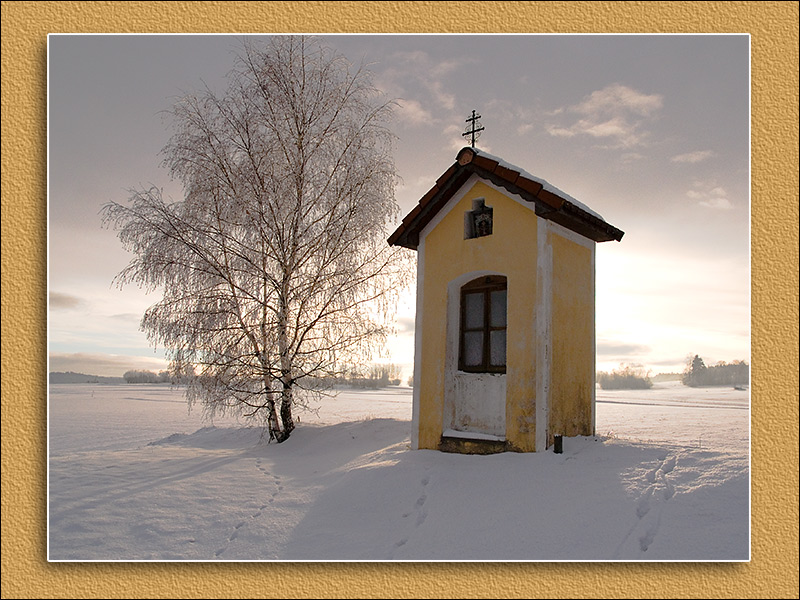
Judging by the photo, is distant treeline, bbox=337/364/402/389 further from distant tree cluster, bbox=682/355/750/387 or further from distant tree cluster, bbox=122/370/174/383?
distant tree cluster, bbox=682/355/750/387

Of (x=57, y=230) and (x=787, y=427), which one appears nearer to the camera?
(x=787, y=427)

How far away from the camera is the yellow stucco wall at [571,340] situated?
5.67 meters

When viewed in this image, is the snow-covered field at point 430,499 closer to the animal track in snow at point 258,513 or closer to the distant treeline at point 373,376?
the animal track in snow at point 258,513

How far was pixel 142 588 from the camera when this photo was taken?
366 cm

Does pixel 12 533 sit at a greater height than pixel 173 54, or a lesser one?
lesser

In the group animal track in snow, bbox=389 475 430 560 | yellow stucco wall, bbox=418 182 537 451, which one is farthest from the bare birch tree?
animal track in snow, bbox=389 475 430 560

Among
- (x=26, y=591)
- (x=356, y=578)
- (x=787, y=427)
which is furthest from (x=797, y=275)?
(x=26, y=591)

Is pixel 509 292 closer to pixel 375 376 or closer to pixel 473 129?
pixel 473 129

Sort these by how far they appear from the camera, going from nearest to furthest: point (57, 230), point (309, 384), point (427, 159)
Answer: point (57, 230) < point (427, 159) < point (309, 384)

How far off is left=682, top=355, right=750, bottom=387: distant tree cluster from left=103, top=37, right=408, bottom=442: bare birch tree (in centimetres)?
520

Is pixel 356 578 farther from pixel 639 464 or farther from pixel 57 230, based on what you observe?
→ pixel 57 230

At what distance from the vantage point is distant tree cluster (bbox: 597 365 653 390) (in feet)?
16.7

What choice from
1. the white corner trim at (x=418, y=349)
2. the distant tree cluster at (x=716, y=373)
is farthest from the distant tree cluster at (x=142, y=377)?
the distant tree cluster at (x=716, y=373)

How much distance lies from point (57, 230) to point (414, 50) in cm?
306
